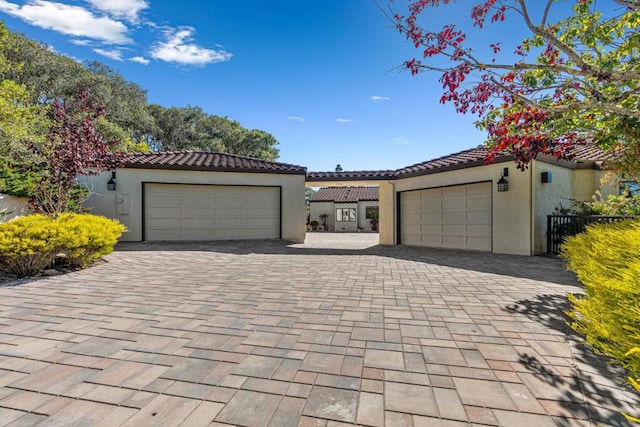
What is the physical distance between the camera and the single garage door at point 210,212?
1149 cm

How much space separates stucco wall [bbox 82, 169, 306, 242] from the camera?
1095 centimetres

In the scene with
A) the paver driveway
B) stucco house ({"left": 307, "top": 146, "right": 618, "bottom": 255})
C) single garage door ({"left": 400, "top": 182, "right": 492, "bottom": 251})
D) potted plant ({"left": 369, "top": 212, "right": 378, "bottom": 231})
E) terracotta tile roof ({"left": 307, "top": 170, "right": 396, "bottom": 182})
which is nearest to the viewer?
the paver driveway

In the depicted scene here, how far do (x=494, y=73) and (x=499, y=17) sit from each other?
0.76m

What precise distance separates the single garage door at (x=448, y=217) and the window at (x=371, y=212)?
12524 millimetres

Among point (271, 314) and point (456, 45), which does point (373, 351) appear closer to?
point (271, 314)

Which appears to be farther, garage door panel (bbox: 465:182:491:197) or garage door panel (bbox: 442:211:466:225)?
garage door panel (bbox: 442:211:466:225)

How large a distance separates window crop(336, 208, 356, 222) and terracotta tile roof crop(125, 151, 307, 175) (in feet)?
43.8

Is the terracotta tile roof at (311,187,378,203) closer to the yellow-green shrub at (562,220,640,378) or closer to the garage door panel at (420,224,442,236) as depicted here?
the garage door panel at (420,224,442,236)

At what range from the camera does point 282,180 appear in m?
12.5

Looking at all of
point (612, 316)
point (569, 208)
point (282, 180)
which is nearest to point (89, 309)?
point (612, 316)

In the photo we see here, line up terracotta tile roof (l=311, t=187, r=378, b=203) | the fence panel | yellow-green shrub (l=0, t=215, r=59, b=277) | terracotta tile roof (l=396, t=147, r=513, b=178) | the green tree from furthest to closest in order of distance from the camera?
1. the green tree
2. terracotta tile roof (l=311, t=187, r=378, b=203)
3. terracotta tile roof (l=396, t=147, r=513, b=178)
4. the fence panel
5. yellow-green shrub (l=0, t=215, r=59, b=277)

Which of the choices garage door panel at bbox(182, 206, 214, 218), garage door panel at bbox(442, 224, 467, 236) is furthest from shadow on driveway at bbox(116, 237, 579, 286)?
garage door panel at bbox(182, 206, 214, 218)

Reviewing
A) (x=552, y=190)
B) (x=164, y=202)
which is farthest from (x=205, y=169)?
(x=552, y=190)

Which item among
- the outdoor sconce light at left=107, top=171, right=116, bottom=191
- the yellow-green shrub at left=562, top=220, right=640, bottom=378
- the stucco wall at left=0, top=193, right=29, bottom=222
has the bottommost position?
the yellow-green shrub at left=562, top=220, right=640, bottom=378
